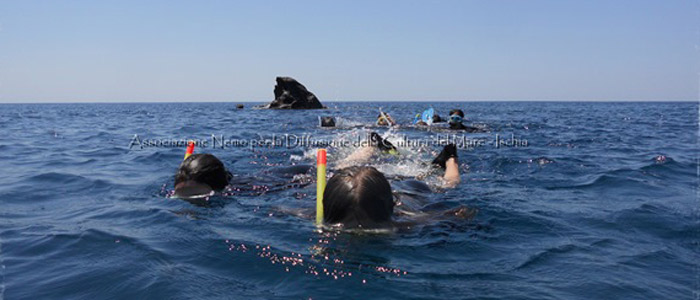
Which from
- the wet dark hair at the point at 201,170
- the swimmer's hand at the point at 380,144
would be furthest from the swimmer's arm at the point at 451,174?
the wet dark hair at the point at 201,170

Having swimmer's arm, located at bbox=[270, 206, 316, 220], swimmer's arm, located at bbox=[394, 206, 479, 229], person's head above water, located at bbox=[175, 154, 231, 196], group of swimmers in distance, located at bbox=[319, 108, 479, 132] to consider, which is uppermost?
group of swimmers in distance, located at bbox=[319, 108, 479, 132]

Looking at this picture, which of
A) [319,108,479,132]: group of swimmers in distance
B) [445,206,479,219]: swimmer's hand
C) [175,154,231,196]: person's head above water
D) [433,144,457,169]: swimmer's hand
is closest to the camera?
[445,206,479,219]: swimmer's hand

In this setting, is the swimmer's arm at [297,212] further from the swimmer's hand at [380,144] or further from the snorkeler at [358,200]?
the swimmer's hand at [380,144]

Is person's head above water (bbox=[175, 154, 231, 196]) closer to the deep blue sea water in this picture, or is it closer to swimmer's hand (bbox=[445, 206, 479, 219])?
the deep blue sea water

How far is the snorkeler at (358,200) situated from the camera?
469 centimetres

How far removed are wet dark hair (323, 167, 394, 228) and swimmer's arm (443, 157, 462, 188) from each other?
11.4 ft

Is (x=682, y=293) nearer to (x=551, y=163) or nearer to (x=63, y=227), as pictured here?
(x=63, y=227)

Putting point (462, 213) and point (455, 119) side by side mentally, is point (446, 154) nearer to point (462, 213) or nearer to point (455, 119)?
point (462, 213)

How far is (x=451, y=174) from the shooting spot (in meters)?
8.41

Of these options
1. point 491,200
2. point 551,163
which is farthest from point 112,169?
point 551,163

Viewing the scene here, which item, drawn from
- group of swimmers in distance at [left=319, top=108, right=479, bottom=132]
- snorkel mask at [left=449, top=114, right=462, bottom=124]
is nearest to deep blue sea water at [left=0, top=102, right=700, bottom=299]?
snorkel mask at [left=449, top=114, right=462, bottom=124]

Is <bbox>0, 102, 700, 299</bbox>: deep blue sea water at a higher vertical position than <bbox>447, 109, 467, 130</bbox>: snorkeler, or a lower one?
lower

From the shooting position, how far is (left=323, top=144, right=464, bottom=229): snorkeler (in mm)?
4688

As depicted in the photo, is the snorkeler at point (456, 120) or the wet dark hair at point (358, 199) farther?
the snorkeler at point (456, 120)
